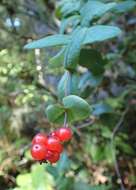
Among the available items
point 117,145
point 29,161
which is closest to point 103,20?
point 117,145

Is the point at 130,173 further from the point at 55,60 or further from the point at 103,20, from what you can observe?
the point at 55,60

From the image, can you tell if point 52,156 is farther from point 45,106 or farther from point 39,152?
point 45,106

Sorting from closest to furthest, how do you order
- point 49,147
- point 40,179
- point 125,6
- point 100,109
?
point 49,147 < point 125,6 < point 100,109 < point 40,179

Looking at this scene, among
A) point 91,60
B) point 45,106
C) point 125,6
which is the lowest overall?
point 45,106

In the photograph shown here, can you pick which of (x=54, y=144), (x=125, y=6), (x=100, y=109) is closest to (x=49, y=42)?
(x=54, y=144)

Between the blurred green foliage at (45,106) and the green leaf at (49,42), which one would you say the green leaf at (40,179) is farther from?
the green leaf at (49,42)

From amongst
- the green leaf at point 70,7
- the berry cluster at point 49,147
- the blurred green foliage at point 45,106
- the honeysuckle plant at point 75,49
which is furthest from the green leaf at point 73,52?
the blurred green foliage at point 45,106
